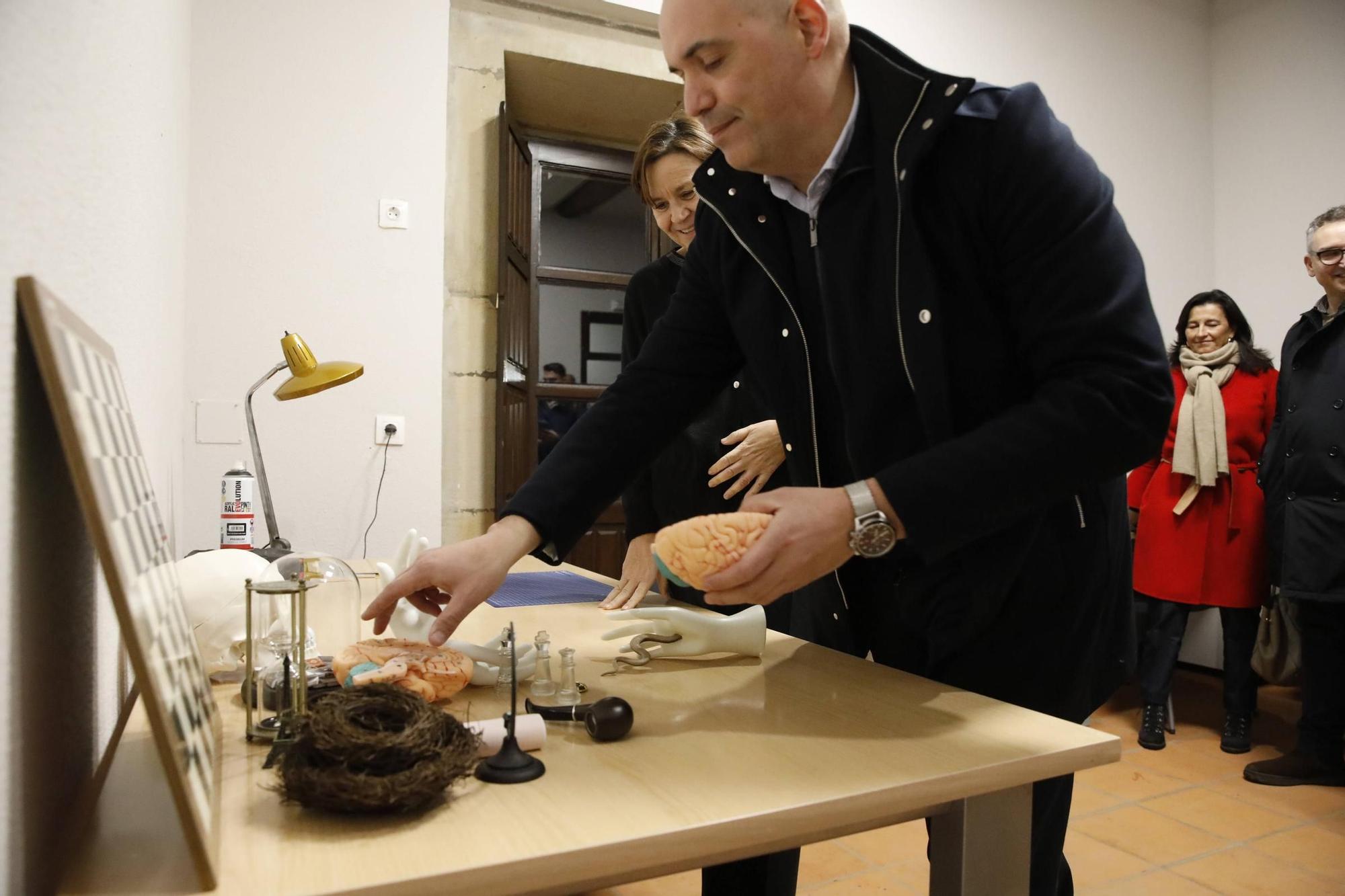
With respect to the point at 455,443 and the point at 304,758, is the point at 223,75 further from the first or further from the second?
the point at 304,758

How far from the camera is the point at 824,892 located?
7.30ft

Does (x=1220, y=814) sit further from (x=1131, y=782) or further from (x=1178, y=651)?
(x=1178, y=651)

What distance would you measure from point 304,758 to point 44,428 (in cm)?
28

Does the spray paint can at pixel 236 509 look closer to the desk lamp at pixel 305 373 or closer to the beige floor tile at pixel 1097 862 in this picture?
the desk lamp at pixel 305 373

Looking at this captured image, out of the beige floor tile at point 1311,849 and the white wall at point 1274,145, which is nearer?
the beige floor tile at point 1311,849

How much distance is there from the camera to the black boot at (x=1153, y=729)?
338 centimetres

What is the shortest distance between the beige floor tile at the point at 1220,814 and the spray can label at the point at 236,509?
273 centimetres

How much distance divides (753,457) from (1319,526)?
2.38 metres

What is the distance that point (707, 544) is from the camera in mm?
835

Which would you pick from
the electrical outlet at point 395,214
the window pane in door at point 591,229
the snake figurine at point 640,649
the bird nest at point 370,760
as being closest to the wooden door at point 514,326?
the electrical outlet at point 395,214

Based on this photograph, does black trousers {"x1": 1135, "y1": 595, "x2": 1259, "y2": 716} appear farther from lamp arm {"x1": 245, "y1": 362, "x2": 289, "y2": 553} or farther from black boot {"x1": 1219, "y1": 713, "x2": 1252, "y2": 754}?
lamp arm {"x1": 245, "y1": 362, "x2": 289, "y2": 553}

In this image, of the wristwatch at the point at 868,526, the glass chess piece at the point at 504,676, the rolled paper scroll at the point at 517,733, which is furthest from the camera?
the glass chess piece at the point at 504,676

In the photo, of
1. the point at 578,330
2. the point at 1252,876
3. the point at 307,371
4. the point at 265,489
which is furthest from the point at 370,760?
the point at 578,330

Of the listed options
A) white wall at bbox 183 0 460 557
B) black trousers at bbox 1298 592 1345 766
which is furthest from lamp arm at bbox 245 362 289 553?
black trousers at bbox 1298 592 1345 766
